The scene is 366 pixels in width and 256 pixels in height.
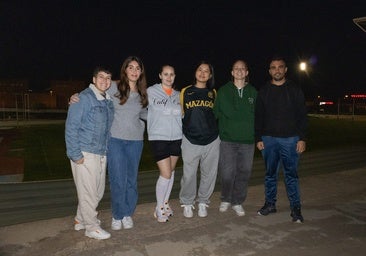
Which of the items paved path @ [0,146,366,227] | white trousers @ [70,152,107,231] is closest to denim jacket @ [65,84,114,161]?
white trousers @ [70,152,107,231]

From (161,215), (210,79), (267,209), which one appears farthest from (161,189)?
(210,79)

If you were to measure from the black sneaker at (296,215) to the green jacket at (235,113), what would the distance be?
3.30 feet

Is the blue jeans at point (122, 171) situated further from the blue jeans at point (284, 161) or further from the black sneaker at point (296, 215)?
the black sneaker at point (296, 215)

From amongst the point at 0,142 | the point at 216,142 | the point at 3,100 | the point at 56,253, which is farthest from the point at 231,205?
the point at 3,100

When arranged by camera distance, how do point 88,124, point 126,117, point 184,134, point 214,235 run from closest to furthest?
1. point 88,124
2. point 214,235
3. point 126,117
4. point 184,134

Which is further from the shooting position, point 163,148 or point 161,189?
point 161,189

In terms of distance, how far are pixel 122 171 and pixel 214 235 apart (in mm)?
1261

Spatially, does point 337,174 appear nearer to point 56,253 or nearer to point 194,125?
point 194,125

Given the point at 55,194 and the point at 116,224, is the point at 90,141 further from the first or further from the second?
the point at 55,194

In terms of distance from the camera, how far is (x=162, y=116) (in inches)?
163

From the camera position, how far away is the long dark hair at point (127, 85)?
3.94 meters

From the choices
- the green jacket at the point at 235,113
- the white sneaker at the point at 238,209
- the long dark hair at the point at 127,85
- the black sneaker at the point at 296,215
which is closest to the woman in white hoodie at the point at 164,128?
the long dark hair at the point at 127,85

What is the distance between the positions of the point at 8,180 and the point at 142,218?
18.6ft

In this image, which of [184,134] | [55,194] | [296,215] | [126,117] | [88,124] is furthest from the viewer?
[55,194]
